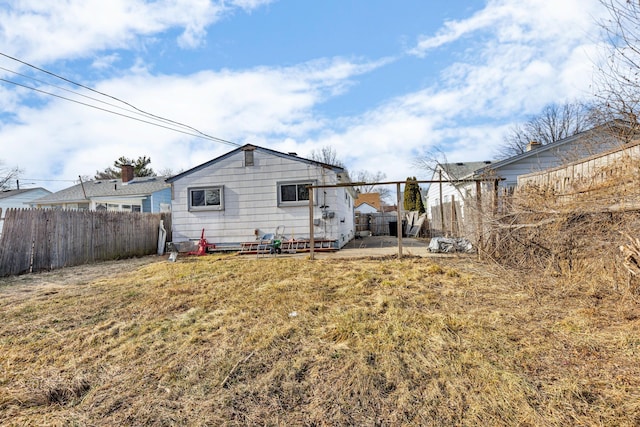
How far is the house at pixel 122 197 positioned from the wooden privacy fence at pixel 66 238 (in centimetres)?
670

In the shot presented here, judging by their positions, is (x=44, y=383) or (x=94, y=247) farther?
(x=94, y=247)

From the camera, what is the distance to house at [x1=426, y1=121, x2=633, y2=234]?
6241mm

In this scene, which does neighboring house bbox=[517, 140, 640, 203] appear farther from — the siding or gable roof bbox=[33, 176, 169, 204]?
gable roof bbox=[33, 176, 169, 204]

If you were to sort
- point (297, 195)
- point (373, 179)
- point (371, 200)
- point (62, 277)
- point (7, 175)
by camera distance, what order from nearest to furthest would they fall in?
point (62, 277), point (297, 195), point (7, 175), point (373, 179), point (371, 200)

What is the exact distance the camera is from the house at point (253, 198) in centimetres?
1102

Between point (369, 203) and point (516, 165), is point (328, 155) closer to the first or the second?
point (369, 203)

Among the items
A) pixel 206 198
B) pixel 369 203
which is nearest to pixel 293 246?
pixel 206 198

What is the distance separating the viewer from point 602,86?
4934 mm

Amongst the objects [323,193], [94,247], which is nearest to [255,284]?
[323,193]

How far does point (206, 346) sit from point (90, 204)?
72.2 ft

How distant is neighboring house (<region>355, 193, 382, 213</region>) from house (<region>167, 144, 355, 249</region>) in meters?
33.2

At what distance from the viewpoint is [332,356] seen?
289 cm

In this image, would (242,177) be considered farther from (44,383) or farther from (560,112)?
(560,112)

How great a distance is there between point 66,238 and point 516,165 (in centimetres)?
1602
